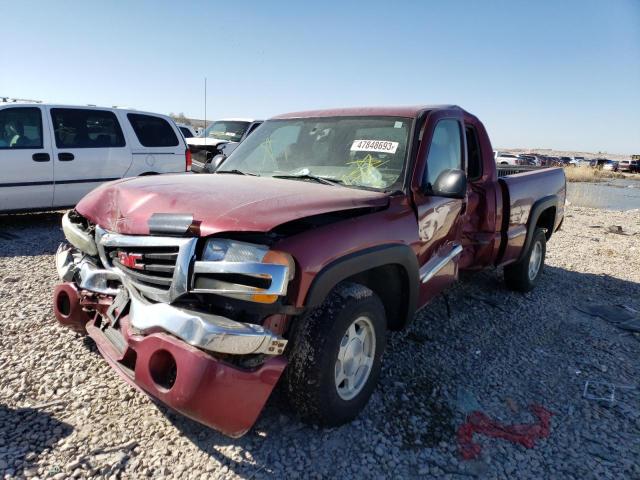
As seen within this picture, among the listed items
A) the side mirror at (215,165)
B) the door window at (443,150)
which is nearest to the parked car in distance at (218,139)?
the side mirror at (215,165)

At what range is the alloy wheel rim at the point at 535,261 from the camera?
18.0 ft

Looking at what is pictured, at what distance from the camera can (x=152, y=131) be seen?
7902mm

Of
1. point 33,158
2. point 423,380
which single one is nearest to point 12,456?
point 423,380

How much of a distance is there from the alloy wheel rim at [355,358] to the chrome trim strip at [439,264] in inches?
25.9

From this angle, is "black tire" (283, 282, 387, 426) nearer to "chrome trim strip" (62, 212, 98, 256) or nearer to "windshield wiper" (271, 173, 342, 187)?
"windshield wiper" (271, 173, 342, 187)

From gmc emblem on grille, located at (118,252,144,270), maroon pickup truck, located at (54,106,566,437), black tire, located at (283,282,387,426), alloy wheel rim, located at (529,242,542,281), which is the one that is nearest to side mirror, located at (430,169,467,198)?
maroon pickup truck, located at (54,106,566,437)

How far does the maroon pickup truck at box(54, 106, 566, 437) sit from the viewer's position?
210cm

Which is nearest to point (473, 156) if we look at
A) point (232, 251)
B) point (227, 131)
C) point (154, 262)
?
point (232, 251)

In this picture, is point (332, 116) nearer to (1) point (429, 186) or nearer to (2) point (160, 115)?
(1) point (429, 186)

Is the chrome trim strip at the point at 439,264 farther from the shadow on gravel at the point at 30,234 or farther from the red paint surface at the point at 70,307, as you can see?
the shadow on gravel at the point at 30,234

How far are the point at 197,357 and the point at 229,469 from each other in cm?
69

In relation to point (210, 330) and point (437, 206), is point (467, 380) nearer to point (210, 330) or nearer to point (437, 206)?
point (437, 206)

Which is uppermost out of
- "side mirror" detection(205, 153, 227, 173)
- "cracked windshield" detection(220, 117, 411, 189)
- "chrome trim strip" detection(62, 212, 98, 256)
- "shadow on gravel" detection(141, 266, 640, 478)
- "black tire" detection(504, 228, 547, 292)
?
"cracked windshield" detection(220, 117, 411, 189)

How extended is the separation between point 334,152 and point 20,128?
5462 millimetres
